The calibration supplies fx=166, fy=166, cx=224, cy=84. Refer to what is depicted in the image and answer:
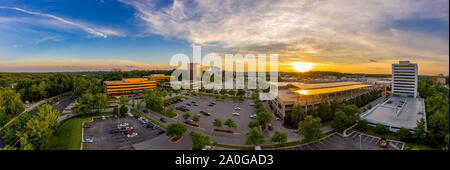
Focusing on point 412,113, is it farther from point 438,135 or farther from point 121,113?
point 121,113

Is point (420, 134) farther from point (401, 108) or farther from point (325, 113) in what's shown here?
point (401, 108)

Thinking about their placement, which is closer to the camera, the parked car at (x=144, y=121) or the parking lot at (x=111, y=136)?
the parking lot at (x=111, y=136)

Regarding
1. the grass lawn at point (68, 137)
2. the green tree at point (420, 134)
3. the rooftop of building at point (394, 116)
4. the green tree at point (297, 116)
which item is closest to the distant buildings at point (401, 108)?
the rooftop of building at point (394, 116)

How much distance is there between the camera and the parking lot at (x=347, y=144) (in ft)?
45.3

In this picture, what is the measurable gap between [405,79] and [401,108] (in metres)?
19.8

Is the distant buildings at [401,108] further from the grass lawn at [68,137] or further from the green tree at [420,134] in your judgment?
the grass lawn at [68,137]

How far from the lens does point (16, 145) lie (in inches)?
569

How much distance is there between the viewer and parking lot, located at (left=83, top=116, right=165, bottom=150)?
14.3 metres

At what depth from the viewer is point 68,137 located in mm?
16031

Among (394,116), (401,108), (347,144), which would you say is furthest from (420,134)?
(401,108)

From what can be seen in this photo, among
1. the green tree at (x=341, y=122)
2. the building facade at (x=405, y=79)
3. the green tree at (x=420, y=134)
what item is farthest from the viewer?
the building facade at (x=405, y=79)

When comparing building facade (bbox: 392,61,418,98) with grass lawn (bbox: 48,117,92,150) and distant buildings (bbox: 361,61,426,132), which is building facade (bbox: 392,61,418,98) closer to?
distant buildings (bbox: 361,61,426,132)

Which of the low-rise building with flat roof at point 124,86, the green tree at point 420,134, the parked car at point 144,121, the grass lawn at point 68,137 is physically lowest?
the grass lawn at point 68,137
